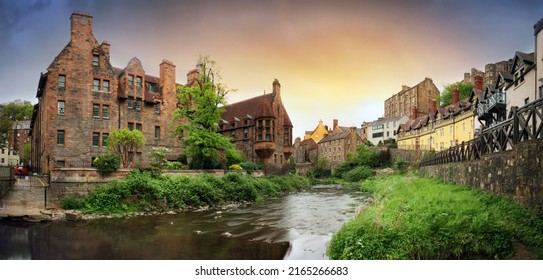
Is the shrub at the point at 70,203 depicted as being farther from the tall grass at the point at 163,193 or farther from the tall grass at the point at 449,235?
the tall grass at the point at 449,235

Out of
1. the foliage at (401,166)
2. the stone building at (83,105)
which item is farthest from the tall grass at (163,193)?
the foliage at (401,166)

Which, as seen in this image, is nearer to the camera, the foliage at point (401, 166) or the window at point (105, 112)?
the window at point (105, 112)

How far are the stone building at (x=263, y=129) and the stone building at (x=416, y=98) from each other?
15.8m

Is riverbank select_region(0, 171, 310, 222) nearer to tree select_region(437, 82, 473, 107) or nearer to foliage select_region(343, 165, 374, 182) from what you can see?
foliage select_region(343, 165, 374, 182)

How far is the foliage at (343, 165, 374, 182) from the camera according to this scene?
33.8 meters

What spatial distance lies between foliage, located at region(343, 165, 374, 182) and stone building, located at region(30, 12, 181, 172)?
1997cm

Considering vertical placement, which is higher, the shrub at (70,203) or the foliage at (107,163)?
the foliage at (107,163)

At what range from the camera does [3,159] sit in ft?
35.1

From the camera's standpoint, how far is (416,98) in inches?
1663

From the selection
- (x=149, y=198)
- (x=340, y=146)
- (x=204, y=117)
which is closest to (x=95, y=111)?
(x=204, y=117)

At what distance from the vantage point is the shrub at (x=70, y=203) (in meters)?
12.5

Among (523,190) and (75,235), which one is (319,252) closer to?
(523,190)
